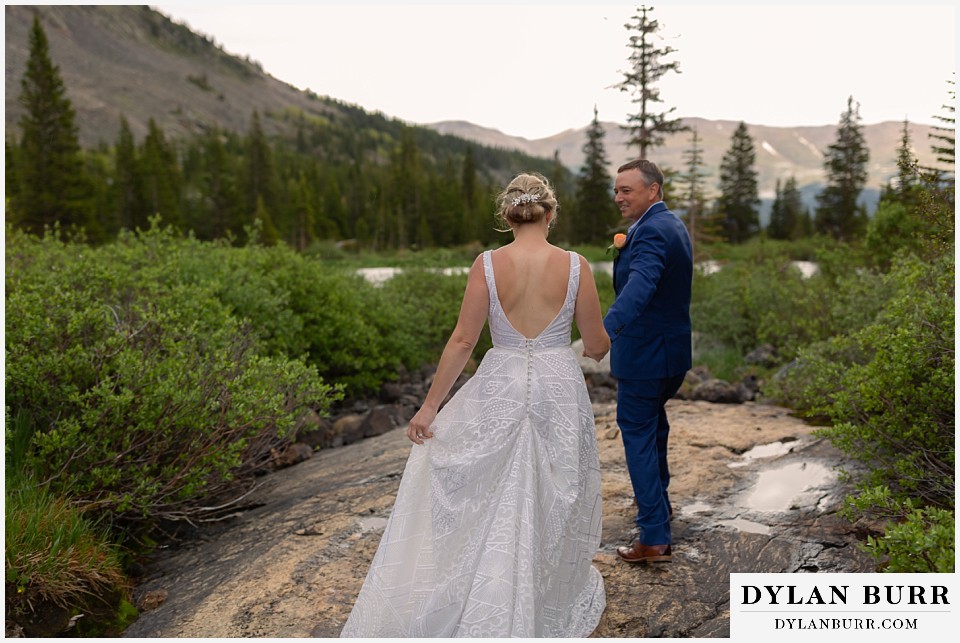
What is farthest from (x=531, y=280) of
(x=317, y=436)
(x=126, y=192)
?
(x=126, y=192)

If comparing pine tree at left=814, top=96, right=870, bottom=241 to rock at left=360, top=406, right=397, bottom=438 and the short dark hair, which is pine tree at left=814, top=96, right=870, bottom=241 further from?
the short dark hair

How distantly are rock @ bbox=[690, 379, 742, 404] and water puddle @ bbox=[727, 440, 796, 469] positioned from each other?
2.78 metres

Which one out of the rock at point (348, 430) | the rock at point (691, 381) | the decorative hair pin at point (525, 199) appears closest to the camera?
the decorative hair pin at point (525, 199)

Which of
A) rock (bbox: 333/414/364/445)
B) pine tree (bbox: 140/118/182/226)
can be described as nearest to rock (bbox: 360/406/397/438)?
rock (bbox: 333/414/364/445)

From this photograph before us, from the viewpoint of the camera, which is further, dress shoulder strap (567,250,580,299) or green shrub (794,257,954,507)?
green shrub (794,257,954,507)

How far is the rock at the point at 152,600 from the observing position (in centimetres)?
501

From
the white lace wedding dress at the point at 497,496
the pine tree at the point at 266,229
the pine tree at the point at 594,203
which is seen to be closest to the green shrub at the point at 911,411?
the white lace wedding dress at the point at 497,496

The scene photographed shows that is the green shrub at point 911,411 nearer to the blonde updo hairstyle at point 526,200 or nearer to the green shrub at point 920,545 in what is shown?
the green shrub at point 920,545

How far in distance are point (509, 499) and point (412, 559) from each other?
0.68m

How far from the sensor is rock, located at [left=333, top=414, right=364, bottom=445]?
9781mm

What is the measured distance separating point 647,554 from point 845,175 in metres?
60.3

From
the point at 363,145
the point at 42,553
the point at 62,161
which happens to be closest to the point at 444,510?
the point at 42,553

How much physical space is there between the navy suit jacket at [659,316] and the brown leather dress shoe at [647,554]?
1.14m

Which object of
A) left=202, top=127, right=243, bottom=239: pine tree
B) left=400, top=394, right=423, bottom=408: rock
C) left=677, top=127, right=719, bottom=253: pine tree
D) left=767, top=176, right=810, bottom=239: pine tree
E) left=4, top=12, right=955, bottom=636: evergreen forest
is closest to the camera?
left=4, top=12, right=955, bottom=636: evergreen forest
